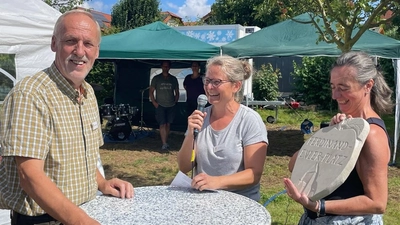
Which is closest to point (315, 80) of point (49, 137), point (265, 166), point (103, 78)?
point (103, 78)

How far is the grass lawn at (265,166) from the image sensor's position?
199 inches

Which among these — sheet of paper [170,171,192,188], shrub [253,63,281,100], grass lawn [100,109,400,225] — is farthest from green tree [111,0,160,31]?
sheet of paper [170,171,192,188]

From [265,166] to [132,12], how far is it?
22.0 metres

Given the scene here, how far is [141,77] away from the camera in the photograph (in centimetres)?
1128

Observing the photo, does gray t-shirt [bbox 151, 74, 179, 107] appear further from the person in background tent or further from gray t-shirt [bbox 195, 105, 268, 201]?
gray t-shirt [bbox 195, 105, 268, 201]

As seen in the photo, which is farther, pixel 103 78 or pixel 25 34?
pixel 103 78

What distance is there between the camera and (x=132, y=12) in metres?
27.5

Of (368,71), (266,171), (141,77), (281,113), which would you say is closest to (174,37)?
(141,77)

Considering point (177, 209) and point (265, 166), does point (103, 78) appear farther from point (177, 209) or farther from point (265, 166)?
point (177, 209)

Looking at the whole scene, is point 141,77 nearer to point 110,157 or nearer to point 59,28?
point 110,157

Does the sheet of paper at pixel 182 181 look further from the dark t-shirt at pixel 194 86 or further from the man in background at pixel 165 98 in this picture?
the dark t-shirt at pixel 194 86

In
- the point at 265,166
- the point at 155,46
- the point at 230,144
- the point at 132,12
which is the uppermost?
the point at 132,12

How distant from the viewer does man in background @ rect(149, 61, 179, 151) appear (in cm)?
936

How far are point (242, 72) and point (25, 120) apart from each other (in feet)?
4.49
